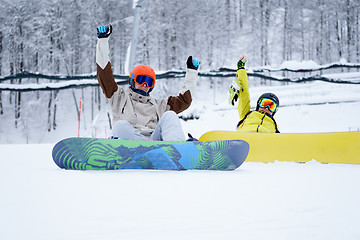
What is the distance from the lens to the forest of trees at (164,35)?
13.1 metres

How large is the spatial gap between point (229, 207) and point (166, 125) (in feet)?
3.54

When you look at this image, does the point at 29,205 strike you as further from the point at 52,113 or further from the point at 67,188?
the point at 52,113

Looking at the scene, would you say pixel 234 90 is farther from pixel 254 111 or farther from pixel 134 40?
pixel 134 40

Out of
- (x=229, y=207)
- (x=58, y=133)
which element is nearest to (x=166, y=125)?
(x=229, y=207)

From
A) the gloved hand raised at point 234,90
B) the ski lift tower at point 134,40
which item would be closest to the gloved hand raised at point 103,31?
the gloved hand raised at point 234,90

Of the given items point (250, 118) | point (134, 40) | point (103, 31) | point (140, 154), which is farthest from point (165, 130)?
point (134, 40)

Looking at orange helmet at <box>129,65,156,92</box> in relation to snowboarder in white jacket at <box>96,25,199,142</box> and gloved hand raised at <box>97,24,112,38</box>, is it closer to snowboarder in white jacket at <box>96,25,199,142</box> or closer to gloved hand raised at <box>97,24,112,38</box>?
snowboarder in white jacket at <box>96,25,199,142</box>

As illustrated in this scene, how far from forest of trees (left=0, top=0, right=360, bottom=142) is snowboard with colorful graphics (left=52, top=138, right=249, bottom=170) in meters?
13.1

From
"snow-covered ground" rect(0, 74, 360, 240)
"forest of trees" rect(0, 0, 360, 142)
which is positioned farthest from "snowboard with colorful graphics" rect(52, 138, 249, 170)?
"forest of trees" rect(0, 0, 360, 142)

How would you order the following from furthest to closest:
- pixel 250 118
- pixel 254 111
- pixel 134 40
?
pixel 134 40, pixel 254 111, pixel 250 118

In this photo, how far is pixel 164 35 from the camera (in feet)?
57.0

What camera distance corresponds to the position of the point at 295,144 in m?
2.25

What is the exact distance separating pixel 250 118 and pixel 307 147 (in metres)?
0.90

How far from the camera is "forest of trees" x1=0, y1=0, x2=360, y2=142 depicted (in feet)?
42.9
